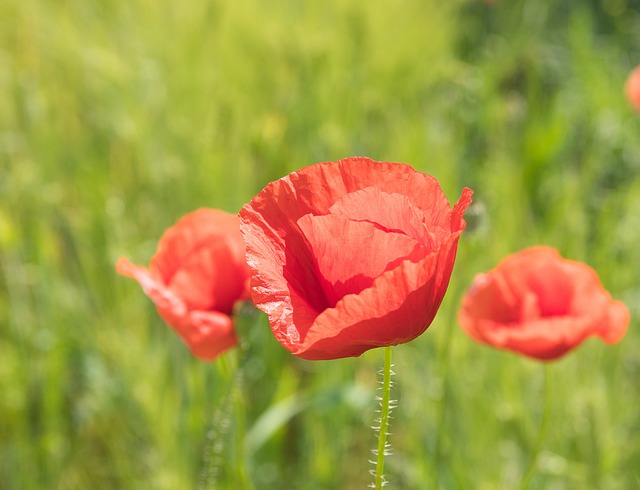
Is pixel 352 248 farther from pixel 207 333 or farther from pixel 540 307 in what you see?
pixel 540 307

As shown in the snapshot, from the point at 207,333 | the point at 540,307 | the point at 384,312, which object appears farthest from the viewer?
the point at 540,307

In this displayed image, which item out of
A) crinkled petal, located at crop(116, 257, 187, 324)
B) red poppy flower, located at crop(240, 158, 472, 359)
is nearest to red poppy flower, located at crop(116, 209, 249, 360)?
crinkled petal, located at crop(116, 257, 187, 324)

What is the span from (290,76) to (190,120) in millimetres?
234

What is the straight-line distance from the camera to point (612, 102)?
A: 169cm

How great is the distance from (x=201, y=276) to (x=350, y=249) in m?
0.23

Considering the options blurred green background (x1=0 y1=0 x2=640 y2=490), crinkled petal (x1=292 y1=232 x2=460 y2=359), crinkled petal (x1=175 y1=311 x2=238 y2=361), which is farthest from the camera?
blurred green background (x1=0 y1=0 x2=640 y2=490)

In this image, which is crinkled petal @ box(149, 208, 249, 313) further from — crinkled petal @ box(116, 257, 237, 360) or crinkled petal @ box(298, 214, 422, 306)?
crinkled petal @ box(298, 214, 422, 306)

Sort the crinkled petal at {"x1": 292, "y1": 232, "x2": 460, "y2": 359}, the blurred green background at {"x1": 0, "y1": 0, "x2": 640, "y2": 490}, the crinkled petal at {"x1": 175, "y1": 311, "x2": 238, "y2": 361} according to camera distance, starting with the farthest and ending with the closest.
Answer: the blurred green background at {"x1": 0, "y1": 0, "x2": 640, "y2": 490}, the crinkled petal at {"x1": 175, "y1": 311, "x2": 238, "y2": 361}, the crinkled petal at {"x1": 292, "y1": 232, "x2": 460, "y2": 359}

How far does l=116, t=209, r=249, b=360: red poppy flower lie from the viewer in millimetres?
→ 546

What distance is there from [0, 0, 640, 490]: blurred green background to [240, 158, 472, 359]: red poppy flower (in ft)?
0.51

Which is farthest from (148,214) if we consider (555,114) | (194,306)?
(555,114)

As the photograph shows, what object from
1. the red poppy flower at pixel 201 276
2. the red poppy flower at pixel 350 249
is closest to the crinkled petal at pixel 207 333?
the red poppy flower at pixel 201 276

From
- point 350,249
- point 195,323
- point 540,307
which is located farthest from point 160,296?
point 540,307

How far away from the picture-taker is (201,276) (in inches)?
23.0
